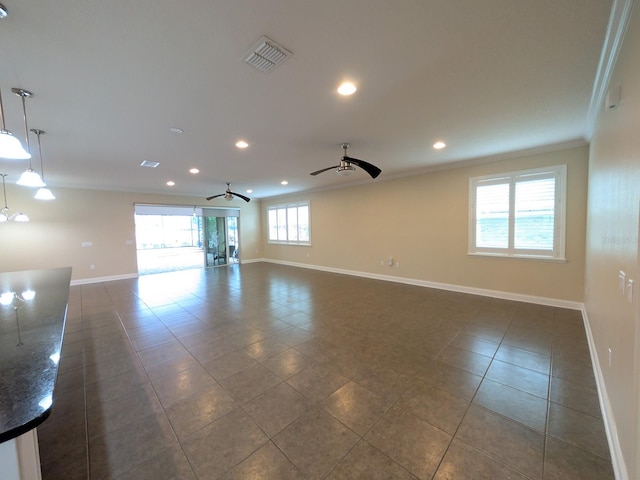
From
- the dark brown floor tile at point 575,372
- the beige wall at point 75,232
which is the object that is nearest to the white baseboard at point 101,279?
the beige wall at point 75,232

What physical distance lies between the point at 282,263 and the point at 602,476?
915cm

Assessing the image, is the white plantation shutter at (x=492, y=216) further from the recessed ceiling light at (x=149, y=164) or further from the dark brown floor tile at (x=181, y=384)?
the recessed ceiling light at (x=149, y=164)

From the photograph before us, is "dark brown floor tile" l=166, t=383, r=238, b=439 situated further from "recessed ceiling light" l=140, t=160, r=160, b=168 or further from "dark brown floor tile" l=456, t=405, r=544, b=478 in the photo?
"recessed ceiling light" l=140, t=160, r=160, b=168

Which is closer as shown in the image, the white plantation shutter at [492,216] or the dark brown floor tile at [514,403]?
the dark brown floor tile at [514,403]

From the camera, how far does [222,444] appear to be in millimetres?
1776

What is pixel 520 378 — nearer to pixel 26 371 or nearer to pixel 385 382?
pixel 385 382

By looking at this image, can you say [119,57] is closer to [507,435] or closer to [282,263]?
[507,435]

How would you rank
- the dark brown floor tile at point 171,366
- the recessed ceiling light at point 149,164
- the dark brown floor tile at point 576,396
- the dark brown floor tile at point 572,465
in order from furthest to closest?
the recessed ceiling light at point 149,164, the dark brown floor tile at point 171,366, the dark brown floor tile at point 576,396, the dark brown floor tile at point 572,465

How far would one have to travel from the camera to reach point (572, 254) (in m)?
4.24

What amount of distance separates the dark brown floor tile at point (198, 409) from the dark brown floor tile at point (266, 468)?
1.69ft

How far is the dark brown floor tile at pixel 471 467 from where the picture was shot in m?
1.52

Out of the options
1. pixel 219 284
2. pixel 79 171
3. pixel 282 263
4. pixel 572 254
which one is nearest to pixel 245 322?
pixel 219 284

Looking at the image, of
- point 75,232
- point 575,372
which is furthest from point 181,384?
point 75,232

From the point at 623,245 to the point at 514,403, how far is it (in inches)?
57.0
